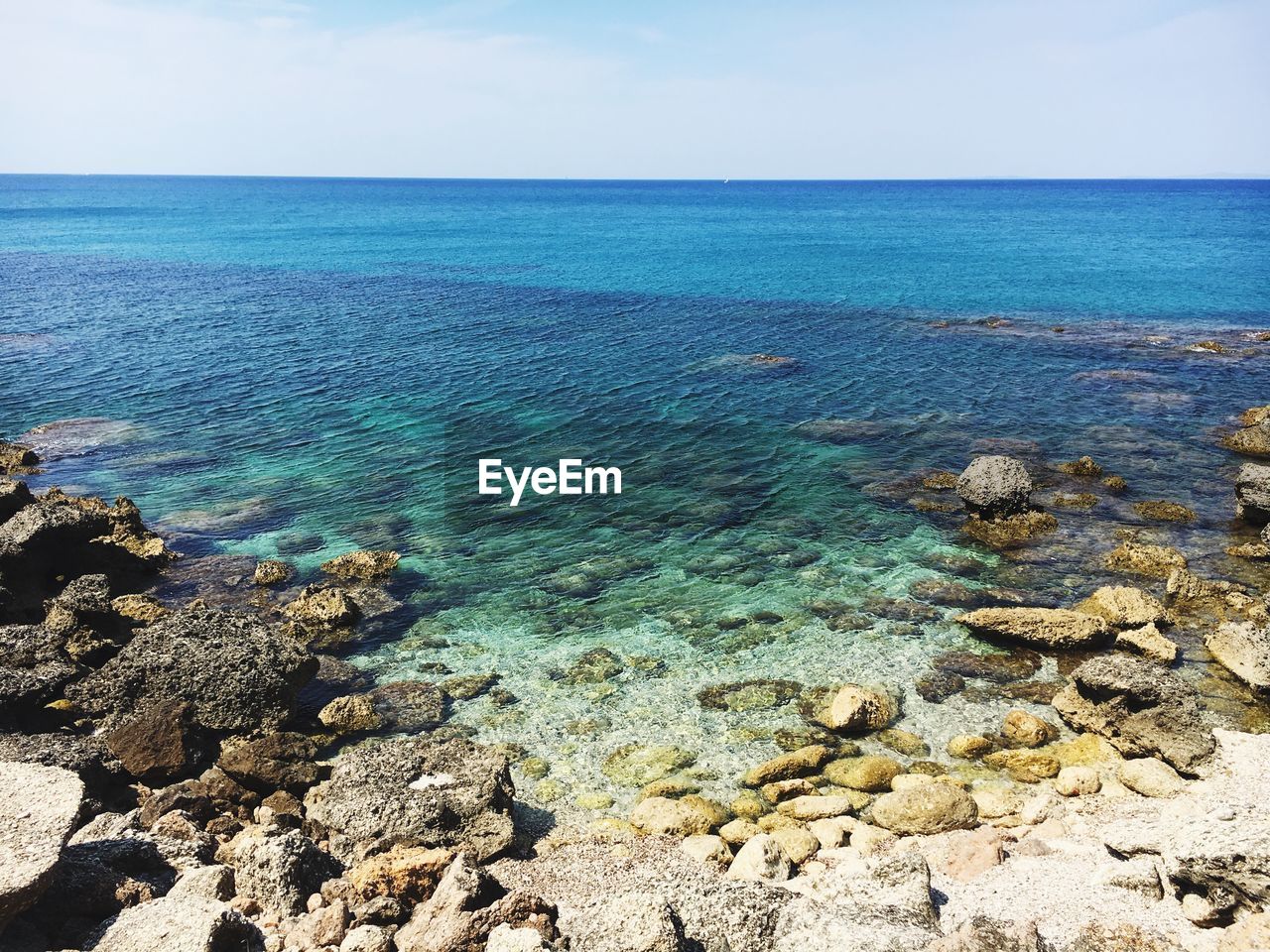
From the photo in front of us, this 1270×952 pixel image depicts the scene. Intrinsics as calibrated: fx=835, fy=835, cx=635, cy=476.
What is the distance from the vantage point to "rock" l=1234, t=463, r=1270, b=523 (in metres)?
27.4

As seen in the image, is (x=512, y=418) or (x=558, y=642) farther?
(x=512, y=418)

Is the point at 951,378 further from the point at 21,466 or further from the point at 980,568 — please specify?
the point at 21,466

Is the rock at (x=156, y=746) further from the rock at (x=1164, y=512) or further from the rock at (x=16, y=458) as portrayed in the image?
the rock at (x=1164, y=512)

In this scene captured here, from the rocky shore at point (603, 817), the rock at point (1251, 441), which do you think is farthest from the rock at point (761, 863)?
the rock at point (1251, 441)

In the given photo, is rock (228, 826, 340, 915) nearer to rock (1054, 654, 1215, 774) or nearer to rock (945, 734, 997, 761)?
rock (945, 734, 997, 761)

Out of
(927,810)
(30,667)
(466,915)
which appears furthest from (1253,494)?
(30,667)

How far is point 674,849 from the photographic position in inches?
579

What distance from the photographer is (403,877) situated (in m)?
12.8

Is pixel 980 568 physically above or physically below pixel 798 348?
below

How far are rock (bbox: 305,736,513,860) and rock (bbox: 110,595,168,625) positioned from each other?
10.1 metres

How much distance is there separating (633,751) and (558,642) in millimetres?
5058

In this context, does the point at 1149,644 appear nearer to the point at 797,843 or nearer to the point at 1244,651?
the point at 1244,651

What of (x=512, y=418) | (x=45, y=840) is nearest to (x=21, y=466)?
(x=512, y=418)

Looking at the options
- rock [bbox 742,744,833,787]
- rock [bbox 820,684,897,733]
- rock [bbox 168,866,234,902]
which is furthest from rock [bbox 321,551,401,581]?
rock [bbox 820,684,897,733]
